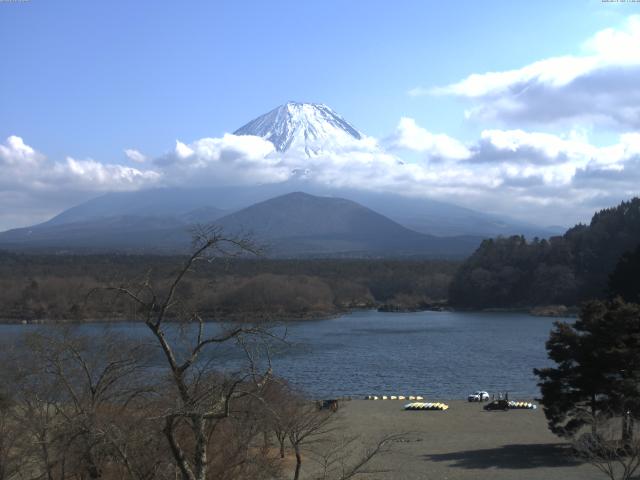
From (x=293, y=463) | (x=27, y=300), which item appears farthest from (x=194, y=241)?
(x=27, y=300)

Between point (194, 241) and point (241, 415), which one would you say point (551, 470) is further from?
point (194, 241)

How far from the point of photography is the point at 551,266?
61.2 meters

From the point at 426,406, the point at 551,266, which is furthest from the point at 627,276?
the point at 551,266

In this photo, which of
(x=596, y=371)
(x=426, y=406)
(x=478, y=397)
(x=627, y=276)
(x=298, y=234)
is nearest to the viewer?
(x=596, y=371)

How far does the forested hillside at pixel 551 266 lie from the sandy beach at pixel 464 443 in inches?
1560

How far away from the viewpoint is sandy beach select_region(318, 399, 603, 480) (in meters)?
12.7

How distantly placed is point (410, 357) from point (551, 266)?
1273 inches

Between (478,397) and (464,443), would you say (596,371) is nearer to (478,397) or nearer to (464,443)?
(464,443)

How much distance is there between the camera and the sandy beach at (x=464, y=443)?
12711mm

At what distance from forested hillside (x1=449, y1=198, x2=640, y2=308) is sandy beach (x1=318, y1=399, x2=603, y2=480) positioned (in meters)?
39.6

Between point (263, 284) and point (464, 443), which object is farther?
point (263, 284)

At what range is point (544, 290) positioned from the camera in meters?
61.0

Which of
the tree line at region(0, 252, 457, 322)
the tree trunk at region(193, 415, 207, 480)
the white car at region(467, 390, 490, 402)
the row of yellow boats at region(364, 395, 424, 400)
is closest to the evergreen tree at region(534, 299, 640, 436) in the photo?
the white car at region(467, 390, 490, 402)

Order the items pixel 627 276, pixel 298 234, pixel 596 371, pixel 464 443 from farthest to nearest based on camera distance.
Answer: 1. pixel 298 234
2. pixel 627 276
3. pixel 464 443
4. pixel 596 371
